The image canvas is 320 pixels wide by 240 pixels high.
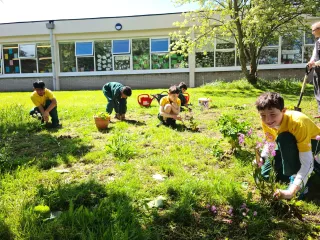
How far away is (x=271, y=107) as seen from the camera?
2480 millimetres

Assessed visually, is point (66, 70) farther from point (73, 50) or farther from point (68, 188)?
point (68, 188)

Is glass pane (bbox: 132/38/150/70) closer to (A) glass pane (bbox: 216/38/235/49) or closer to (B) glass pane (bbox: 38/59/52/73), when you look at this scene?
(A) glass pane (bbox: 216/38/235/49)

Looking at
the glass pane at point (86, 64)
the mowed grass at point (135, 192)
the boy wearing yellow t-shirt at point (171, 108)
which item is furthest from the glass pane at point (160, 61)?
the mowed grass at point (135, 192)

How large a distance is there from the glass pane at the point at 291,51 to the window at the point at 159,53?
22.9ft

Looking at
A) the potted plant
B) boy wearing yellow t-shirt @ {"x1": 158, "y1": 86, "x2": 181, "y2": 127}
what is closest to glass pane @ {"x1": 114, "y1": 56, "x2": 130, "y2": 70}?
boy wearing yellow t-shirt @ {"x1": 158, "y1": 86, "x2": 181, "y2": 127}

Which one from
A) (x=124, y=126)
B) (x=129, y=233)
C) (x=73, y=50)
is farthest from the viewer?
(x=73, y=50)

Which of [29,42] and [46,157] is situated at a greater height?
[29,42]

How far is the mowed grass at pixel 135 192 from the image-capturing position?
220 cm

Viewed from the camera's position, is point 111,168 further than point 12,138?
No

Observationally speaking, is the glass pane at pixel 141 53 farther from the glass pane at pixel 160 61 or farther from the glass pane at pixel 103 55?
the glass pane at pixel 103 55

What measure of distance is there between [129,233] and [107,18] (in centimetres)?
1831

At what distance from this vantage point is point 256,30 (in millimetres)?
12508

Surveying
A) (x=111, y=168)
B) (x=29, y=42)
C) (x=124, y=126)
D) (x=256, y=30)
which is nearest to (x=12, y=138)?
(x=124, y=126)

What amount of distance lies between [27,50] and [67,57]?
2921 millimetres
